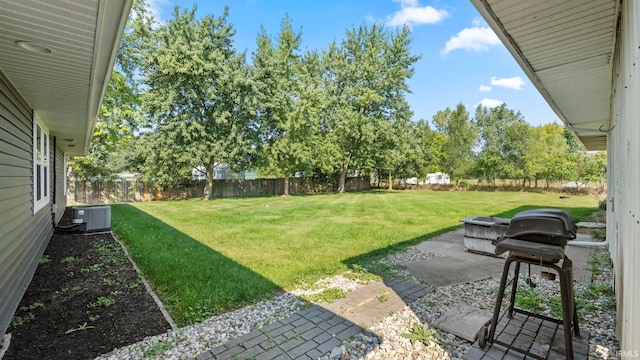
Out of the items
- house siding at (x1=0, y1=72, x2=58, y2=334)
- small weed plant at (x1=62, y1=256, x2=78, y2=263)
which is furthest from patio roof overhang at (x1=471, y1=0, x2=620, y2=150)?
small weed plant at (x1=62, y1=256, x2=78, y2=263)

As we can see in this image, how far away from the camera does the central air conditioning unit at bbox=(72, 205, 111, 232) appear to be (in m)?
7.19

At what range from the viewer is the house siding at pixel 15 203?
10.1 feet

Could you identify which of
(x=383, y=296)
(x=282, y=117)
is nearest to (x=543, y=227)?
(x=383, y=296)

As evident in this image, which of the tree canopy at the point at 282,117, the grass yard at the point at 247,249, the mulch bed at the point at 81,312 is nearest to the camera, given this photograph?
the mulch bed at the point at 81,312

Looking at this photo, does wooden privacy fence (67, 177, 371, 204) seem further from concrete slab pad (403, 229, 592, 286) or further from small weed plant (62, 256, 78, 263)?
concrete slab pad (403, 229, 592, 286)

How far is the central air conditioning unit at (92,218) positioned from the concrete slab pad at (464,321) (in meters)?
7.92

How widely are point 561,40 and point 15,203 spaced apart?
578 centimetres

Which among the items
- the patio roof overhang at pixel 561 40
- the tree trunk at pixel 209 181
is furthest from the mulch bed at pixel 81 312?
the tree trunk at pixel 209 181

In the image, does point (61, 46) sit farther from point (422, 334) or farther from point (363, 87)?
point (363, 87)

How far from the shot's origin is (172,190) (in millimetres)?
18016

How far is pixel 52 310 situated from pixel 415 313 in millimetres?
3759

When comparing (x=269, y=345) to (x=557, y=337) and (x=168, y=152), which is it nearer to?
(x=557, y=337)

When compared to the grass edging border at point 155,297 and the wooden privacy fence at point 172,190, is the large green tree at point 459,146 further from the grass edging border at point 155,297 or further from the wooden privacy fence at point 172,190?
the grass edging border at point 155,297

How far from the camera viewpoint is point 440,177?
28797 mm
